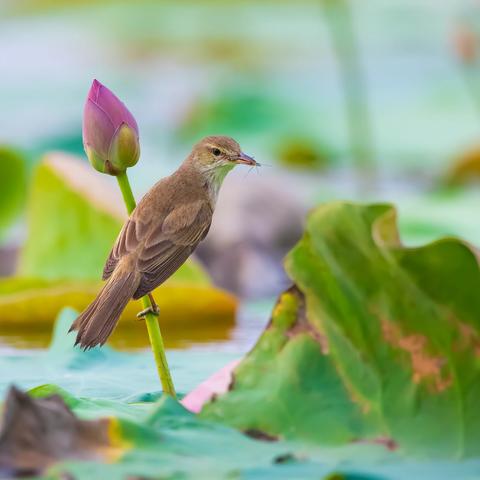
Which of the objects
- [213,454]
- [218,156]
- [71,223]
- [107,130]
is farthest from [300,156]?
[213,454]

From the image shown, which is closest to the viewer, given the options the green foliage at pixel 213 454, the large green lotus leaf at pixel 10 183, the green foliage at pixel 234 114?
the green foliage at pixel 213 454

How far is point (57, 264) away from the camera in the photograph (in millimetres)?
3246

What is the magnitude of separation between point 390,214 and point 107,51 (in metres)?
6.83

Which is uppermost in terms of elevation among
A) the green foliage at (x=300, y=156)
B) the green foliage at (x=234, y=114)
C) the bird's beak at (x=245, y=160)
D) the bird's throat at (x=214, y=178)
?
the green foliage at (x=234, y=114)

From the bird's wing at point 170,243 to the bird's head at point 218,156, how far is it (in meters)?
0.07

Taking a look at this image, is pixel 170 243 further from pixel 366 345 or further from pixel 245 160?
pixel 366 345

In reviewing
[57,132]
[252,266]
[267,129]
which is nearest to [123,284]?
[252,266]

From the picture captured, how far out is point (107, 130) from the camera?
1700mm

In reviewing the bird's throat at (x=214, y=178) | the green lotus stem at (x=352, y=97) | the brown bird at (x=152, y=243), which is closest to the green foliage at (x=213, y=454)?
the brown bird at (x=152, y=243)

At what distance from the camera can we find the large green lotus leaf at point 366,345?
164 centimetres

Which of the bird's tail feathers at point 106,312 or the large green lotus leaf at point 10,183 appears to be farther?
the large green lotus leaf at point 10,183

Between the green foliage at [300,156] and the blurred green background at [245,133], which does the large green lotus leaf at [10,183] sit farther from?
the green foliage at [300,156]

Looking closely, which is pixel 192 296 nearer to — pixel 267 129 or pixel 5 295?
pixel 5 295

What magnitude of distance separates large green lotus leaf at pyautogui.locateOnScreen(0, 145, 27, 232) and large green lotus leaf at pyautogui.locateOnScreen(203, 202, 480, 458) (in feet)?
7.42
